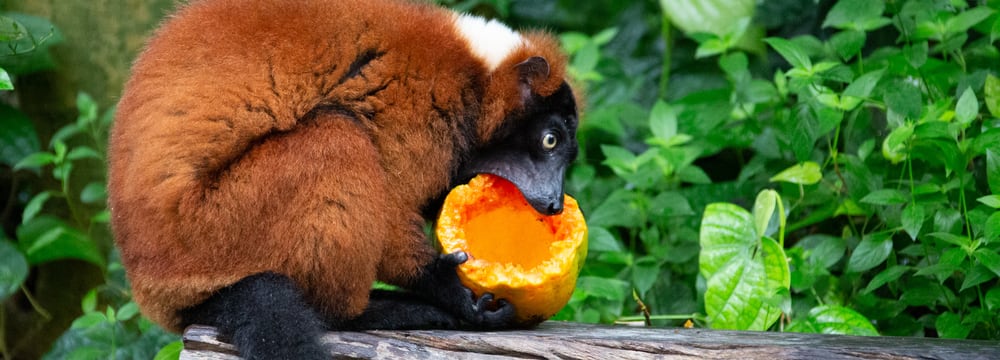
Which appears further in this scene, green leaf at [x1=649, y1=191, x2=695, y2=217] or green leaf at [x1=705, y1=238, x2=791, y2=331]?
green leaf at [x1=649, y1=191, x2=695, y2=217]

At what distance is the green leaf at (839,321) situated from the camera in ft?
12.4

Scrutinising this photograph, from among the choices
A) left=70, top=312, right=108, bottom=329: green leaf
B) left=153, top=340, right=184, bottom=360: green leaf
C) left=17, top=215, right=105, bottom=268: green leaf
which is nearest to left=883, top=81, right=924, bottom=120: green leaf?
left=153, top=340, right=184, bottom=360: green leaf

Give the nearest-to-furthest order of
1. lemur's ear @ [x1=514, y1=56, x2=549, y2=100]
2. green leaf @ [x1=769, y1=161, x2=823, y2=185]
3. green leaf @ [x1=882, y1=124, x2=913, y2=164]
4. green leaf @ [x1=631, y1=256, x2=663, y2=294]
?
lemur's ear @ [x1=514, y1=56, x2=549, y2=100], green leaf @ [x1=882, y1=124, x2=913, y2=164], green leaf @ [x1=769, y1=161, x2=823, y2=185], green leaf @ [x1=631, y1=256, x2=663, y2=294]

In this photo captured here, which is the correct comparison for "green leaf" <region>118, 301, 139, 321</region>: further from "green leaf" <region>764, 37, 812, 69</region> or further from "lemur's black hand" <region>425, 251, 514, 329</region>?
"green leaf" <region>764, 37, 812, 69</region>

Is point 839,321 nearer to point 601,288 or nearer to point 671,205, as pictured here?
point 601,288

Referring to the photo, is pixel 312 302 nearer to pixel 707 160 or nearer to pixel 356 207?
pixel 356 207

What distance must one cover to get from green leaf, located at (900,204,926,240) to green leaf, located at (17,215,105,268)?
373 centimetres

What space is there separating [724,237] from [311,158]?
1.87 m

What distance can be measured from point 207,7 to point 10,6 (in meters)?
2.56

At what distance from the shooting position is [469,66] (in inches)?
136

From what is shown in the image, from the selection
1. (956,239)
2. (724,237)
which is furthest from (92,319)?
(956,239)

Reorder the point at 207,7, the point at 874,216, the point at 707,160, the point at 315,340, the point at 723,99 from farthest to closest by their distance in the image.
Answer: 1. the point at 707,160
2. the point at 723,99
3. the point at 874,216
4. the point at 207,7
5. the point at 315,340

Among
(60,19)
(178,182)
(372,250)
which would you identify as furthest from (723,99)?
(60,19)

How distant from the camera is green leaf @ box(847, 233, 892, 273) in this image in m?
4.02
